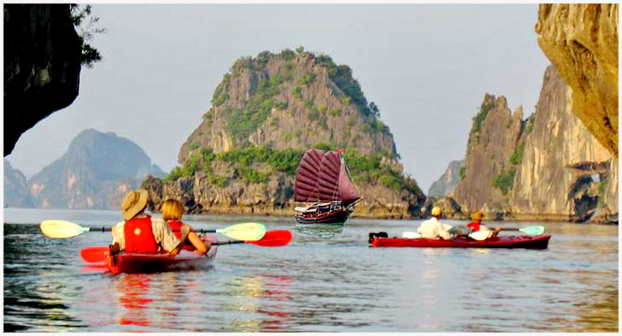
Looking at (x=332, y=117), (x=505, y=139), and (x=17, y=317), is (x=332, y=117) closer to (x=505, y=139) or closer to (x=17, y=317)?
(x=505, y=139)

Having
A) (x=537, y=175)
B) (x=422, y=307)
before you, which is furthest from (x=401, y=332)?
(x=537, y=175)

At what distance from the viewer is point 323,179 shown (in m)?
69.9

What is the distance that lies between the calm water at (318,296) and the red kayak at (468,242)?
307 cm

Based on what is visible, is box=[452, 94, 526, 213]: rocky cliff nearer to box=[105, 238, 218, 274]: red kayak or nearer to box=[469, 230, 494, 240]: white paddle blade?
box=[469, 230, 494, 240]: white paddle blade

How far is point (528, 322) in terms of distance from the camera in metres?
13.3

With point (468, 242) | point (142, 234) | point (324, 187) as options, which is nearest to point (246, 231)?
point (142, 234)

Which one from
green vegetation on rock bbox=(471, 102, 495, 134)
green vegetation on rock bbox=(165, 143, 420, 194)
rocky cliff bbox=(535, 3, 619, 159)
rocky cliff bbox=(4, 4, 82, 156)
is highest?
green vegetation on rock bbox=(471, 102, 495, 134)

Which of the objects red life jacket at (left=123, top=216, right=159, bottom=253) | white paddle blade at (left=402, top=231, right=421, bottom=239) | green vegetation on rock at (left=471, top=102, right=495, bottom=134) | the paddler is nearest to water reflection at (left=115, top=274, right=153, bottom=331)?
red life jacket at (left=123, top=216, right=159, bottom=253)

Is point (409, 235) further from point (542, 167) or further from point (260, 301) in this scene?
point (542, 167)

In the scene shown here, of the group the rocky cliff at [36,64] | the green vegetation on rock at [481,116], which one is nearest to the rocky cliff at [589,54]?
the rocky cliff at [36,64]

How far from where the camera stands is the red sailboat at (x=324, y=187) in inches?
2687

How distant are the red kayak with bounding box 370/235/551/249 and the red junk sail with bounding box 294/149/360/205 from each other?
3592 centimetres

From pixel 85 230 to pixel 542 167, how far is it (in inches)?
4317

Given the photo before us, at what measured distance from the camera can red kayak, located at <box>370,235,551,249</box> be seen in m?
28.9
